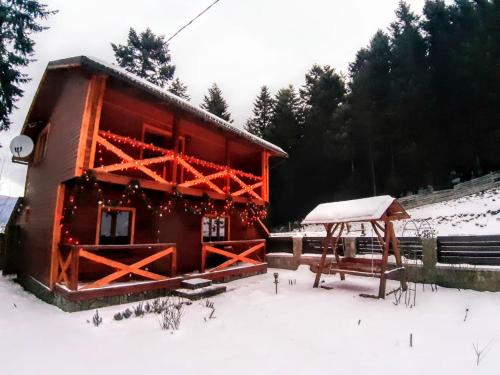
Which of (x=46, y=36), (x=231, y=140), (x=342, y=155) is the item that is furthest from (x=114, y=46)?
(x=342, y=155)

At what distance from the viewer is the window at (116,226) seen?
898cm

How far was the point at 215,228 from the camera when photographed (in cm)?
1247

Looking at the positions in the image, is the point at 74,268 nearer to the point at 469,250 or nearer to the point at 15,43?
the point at 469,250

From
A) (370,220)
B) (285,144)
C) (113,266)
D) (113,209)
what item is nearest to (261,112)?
(285,144)

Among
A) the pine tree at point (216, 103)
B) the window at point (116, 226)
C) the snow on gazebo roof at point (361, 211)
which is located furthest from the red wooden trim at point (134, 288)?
the pine tree at point (216, 103)

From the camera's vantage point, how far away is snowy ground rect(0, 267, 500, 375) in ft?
13.0

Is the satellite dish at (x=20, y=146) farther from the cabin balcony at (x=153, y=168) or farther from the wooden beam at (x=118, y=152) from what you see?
the wooden beam at (x=118, y=152)

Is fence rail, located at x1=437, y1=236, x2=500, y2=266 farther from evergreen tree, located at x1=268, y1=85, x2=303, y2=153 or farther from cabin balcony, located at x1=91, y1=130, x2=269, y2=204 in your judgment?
evergreen tree, located at x1=268, y1=85, x2=303, y2=153

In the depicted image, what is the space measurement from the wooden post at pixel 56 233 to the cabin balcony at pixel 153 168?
113cm

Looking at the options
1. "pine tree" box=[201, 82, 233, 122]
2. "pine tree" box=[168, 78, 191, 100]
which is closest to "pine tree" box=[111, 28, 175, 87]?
"pine tree" box=[168, 78, 191, 100]

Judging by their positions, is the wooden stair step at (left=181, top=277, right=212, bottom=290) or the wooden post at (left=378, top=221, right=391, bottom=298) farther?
the wooden stair step at (left=181, top=277, right=212, bottom=290)

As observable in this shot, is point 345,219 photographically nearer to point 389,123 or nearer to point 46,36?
point 46,36

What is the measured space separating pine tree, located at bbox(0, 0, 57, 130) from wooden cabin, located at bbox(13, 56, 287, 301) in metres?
4.84

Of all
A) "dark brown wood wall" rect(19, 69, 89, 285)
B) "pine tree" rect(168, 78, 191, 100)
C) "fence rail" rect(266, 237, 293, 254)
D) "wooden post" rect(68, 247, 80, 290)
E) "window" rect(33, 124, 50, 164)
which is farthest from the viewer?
"pine tree" rect(168, 78, 191, 100)
